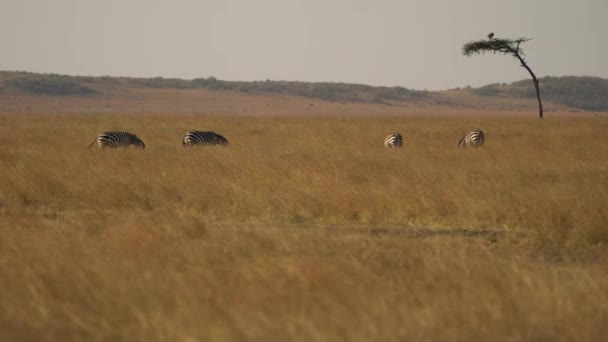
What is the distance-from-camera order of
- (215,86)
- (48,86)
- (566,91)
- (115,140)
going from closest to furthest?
(115,140)
(48,86)
(215,86)
(566,91)

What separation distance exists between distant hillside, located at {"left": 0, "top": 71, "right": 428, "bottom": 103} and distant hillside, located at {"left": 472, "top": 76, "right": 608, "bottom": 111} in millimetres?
13532

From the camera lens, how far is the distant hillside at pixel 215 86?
82.0 meters

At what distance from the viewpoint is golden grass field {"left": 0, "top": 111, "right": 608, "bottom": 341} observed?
15.0 feet

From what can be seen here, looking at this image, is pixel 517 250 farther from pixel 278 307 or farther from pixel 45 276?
pixel 45 276

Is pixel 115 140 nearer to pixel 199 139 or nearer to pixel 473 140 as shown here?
pixel 199 139

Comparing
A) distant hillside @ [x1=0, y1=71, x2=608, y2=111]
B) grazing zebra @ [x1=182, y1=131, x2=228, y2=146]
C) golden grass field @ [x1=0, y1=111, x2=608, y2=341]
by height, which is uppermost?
golden grass field @ [x1=0, y1=111, x2=608, y2=341]

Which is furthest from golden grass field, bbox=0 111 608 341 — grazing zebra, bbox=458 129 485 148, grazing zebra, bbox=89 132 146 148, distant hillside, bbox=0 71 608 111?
distant hillside, bbox=0 71 608 111

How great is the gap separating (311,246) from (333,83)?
11387 cm

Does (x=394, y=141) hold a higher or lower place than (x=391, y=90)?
higher

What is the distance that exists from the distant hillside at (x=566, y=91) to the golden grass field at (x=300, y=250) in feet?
327

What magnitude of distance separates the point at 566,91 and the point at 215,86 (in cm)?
5060

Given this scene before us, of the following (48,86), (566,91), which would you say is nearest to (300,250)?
(48,86)

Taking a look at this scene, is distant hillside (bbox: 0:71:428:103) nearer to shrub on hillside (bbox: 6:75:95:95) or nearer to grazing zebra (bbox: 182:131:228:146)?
shrub on hillside (bbox: 6:75:95:95)

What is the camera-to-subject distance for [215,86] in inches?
4131
